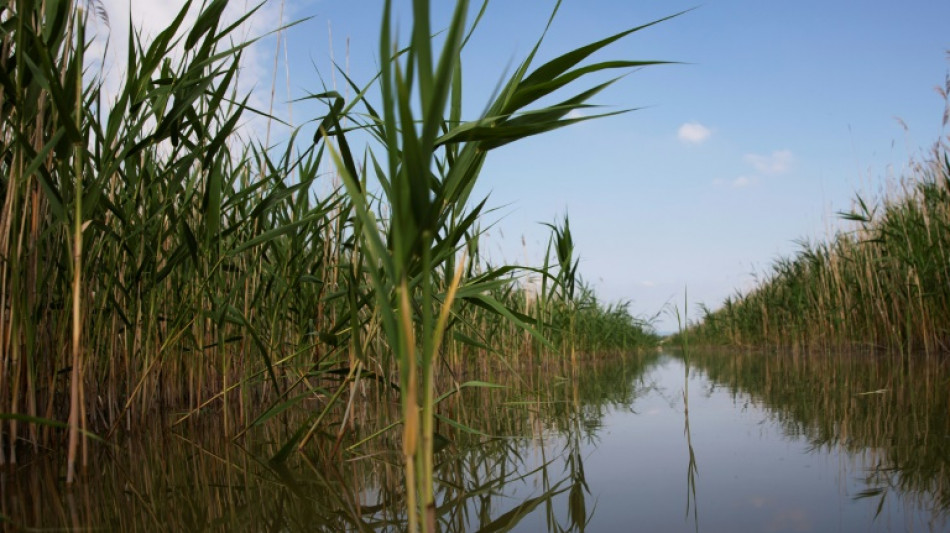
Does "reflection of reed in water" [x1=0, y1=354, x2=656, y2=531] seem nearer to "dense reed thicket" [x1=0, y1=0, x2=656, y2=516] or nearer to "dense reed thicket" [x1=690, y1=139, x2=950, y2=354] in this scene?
"dense reed thicket" [x1=0, y1=0, x2=656, y2=516]

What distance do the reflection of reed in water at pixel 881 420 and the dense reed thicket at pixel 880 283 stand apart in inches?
58.8

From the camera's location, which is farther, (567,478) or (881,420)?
(881,420)

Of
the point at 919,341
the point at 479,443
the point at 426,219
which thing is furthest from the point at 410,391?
the point at 919,341

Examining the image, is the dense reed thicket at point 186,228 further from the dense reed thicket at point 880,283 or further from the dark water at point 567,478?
the dense reed thicket at point 880,283

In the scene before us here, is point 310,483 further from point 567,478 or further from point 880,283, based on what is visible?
point 880,283

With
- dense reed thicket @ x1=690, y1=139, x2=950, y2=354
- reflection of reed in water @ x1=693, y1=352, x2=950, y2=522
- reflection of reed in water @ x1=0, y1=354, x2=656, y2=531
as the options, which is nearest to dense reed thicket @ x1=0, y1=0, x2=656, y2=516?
reflection of reed in water @ x1=0, y1=354, x2=656, y2=531

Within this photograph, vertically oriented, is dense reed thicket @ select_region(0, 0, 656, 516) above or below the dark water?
above

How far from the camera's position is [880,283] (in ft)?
17.8

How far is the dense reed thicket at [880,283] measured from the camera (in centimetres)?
460

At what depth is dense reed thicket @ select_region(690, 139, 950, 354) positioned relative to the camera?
4.60 metres

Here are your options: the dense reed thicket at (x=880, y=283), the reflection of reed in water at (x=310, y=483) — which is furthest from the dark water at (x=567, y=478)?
the dense reed thicket at (x=880, y=283)

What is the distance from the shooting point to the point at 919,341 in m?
5.02

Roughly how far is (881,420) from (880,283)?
441cm

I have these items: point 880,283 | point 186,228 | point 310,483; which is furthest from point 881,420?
point 880,283
